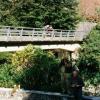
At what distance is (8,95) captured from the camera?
50.5 ft

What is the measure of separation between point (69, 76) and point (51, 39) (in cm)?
3206

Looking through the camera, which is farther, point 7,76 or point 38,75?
point 7,76

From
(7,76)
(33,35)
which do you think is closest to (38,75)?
(7,76)

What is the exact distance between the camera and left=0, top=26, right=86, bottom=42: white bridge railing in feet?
126

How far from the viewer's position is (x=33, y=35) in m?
43.6

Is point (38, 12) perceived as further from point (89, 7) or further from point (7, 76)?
point (7, 76)

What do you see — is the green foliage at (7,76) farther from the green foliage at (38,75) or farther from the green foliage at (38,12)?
the green foliage at (38,12)

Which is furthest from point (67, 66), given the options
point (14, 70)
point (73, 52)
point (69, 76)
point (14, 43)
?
point (73, 52)

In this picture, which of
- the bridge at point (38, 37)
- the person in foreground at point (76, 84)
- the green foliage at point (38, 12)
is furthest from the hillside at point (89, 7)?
the person in foreground at point (76, 84)

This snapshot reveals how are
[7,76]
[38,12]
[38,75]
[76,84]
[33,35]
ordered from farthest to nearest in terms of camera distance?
[38,12] < [33,35] < [7,76] < [38,75] < [76,84]

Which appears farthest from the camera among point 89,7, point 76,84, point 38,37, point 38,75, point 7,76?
point 89,7

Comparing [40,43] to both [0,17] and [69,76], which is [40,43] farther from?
[69,76]

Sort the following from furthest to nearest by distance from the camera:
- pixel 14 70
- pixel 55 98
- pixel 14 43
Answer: pixel 14 43 < pixel 14 70 < pixel 55 98

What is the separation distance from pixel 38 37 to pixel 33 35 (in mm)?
607
